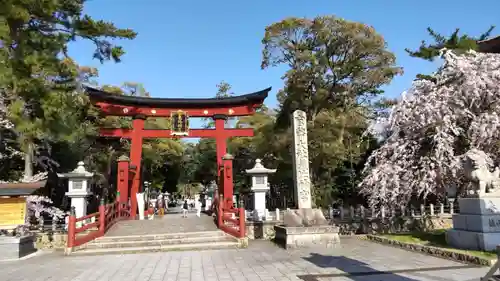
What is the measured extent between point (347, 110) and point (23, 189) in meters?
20.9

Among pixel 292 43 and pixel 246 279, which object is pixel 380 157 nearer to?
pixel 246 279

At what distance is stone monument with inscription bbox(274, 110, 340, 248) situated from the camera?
1150cm

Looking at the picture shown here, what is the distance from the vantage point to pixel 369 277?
690cm

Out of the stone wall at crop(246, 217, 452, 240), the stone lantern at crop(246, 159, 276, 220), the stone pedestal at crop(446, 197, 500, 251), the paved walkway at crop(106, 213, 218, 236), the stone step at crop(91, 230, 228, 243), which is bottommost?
the stone wall at crop(246, 217, 452, 240)

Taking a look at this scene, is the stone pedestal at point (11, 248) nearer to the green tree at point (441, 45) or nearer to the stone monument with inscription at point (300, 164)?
the stone monument with inscription at point (300, 164)

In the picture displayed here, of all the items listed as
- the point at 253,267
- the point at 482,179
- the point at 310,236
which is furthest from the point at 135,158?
the point at 482,179

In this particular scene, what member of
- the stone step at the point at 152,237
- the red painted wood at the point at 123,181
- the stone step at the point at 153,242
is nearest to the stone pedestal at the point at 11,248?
the stone step at the point at 153,242

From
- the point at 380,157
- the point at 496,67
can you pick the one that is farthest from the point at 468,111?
the point at 380,157

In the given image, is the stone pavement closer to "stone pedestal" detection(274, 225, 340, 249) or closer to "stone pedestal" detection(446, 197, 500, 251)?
"stone pedestal" detection(274, 225, 340, 249)

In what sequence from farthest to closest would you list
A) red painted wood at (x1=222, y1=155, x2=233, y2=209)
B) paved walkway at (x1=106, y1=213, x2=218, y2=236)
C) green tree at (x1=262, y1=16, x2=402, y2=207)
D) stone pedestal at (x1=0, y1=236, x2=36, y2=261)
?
green tree at (x1=262, y1=16, x2=402, y2=207) → red painted wood at (x1=222, y1=155, x2=233, y2=209) → paved walkway at (x1=106, y1=213, x2=218, y2=236) → stone pedestal at (x1=0, y1=236, x2=36, y2=261)

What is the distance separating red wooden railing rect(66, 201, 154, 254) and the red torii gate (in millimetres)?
1983

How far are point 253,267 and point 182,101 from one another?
13.8 m

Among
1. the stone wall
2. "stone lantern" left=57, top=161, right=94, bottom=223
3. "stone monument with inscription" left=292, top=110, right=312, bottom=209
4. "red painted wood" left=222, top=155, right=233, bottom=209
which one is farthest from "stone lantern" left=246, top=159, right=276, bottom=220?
"stone lantern" left=57, top=161, right=94, bottom=223

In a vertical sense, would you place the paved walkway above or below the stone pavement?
above
